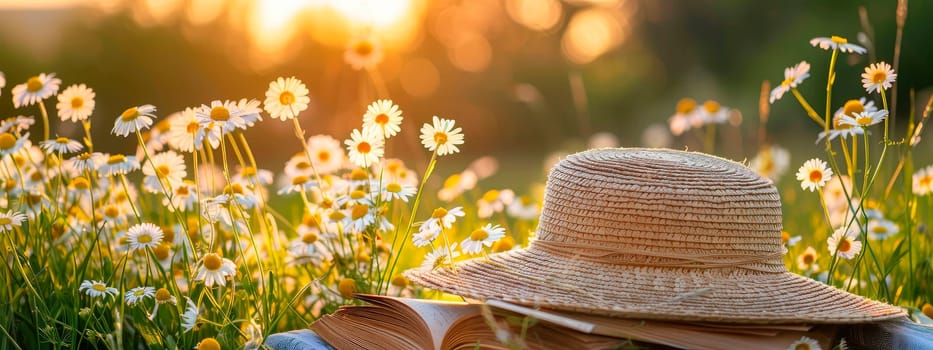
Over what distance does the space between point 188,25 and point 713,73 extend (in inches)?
286

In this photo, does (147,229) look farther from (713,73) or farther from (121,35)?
(713,73)

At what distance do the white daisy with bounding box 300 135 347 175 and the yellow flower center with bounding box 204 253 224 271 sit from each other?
2.83 feet

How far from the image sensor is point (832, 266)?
8.17ft

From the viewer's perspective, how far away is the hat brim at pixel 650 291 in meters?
1.80

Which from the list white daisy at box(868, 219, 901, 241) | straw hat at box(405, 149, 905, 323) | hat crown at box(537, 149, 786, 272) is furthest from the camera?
white daisy at box(868, 219, 901, 241)

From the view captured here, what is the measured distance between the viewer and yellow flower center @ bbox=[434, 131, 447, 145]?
91.4 inches

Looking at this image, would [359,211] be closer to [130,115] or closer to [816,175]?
[130,115]

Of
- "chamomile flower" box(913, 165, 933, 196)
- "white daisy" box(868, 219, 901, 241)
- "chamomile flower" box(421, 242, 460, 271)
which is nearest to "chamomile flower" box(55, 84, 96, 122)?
"chamomile flower" box(421, 242, 460, 271)

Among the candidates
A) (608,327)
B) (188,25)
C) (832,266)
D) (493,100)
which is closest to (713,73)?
(493,100)

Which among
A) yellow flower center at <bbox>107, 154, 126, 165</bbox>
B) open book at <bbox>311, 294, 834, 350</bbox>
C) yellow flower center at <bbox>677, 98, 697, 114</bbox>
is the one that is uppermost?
yellow flower center at <bbox>677, 98, 697, 114</bbox>

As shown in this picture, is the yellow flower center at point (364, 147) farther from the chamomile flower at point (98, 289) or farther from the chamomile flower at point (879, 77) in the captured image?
the chamomile flower at point (879, 77)

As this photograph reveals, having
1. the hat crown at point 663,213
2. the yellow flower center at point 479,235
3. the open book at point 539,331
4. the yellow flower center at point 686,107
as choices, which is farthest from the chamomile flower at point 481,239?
the yellow flower center at point 686,107

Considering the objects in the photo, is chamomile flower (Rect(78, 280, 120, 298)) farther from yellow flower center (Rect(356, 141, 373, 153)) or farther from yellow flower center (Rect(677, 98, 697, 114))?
yellow flower center (Rect(677, 98, 697, 114))

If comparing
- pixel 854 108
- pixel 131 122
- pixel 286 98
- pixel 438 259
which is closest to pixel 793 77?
pixel 854 108
